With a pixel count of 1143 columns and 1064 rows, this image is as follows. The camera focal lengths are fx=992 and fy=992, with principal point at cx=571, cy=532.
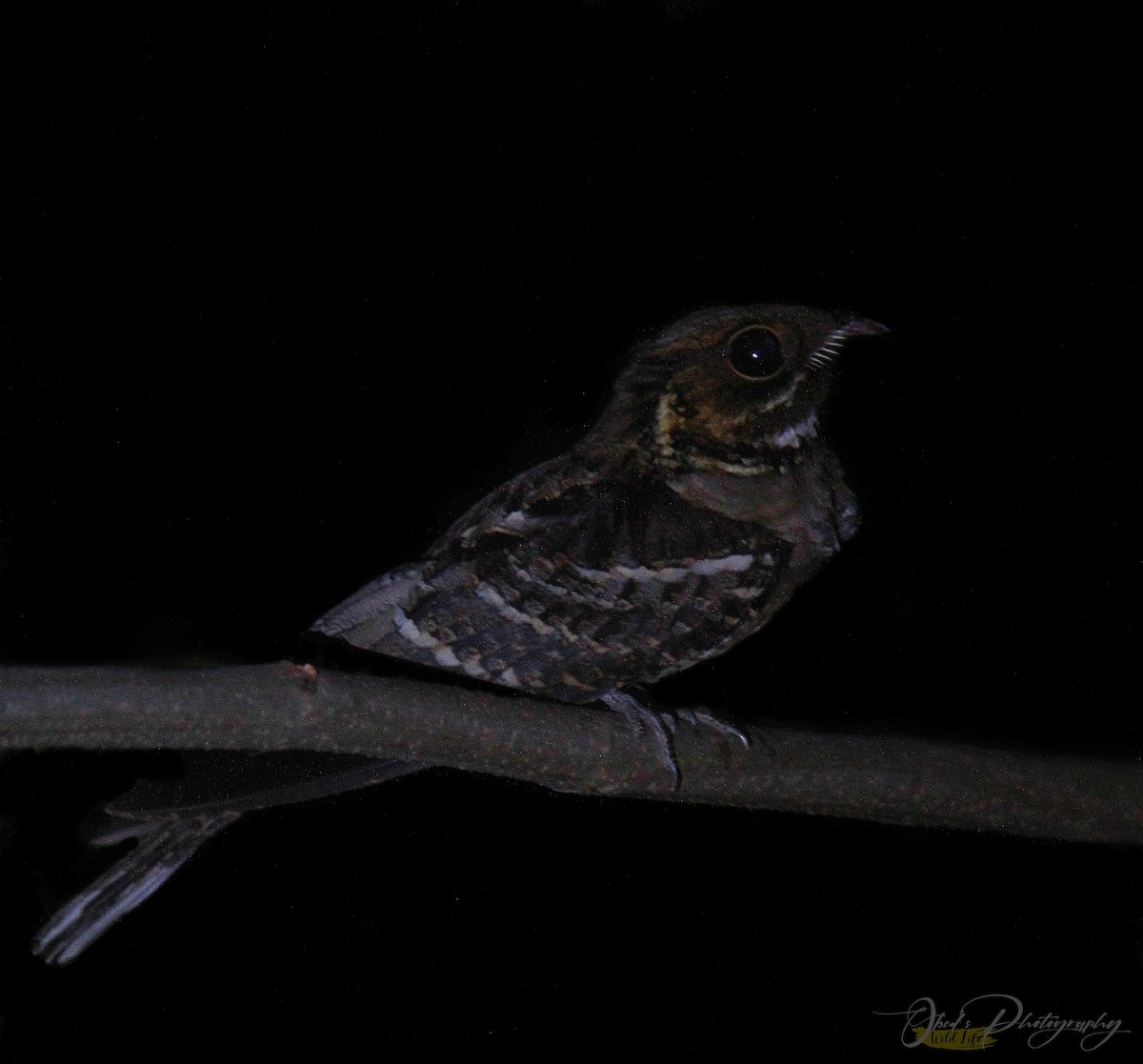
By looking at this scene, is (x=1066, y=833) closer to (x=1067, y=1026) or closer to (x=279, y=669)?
(x=1067, y=1026)

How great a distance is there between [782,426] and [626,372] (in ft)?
0.58

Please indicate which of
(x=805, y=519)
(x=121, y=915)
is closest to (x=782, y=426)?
(x=805, y=519)

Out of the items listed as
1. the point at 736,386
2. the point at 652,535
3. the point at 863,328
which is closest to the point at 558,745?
the point at 652,535

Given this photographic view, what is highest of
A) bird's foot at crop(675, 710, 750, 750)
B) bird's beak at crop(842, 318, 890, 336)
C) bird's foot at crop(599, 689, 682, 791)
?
bird's beak at crop(842, 318, 890, 336)

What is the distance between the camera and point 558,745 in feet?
2.85

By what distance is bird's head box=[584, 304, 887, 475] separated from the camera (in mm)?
1005

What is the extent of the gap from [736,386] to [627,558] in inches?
8.4

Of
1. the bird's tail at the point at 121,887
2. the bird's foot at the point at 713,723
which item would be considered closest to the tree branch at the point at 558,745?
the bird's foot at the point at 713,723

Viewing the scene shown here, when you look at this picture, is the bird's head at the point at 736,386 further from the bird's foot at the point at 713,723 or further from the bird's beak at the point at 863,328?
the bird's foot at the point at 713,723

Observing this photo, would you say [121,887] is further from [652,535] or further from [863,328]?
[863,328]

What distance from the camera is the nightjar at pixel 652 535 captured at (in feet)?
3.14

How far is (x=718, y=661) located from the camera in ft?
4.58

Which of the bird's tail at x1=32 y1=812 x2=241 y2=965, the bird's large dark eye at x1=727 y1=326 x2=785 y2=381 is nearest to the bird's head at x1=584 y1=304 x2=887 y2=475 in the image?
the bird's large dark eye at x1=727 y1=326 x2=785 y2=381

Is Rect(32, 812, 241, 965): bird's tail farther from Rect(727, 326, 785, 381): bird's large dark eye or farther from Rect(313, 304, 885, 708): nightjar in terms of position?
Rect(727, 326, 785, 381): bird's large dark eye
